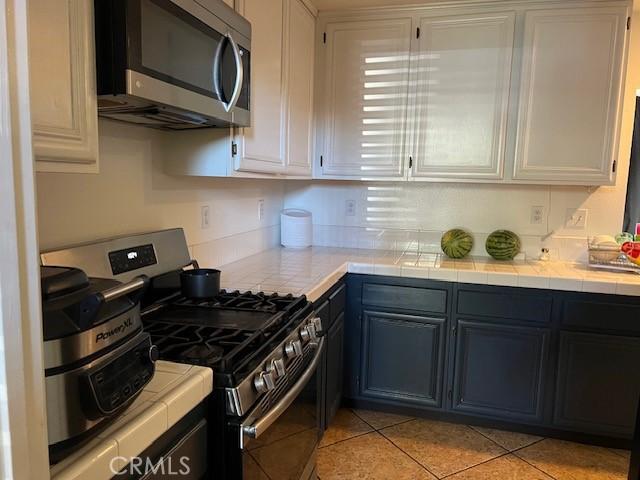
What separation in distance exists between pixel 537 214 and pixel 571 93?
709mm

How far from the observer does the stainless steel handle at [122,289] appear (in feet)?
2.45

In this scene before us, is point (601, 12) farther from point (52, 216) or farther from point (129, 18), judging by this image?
point (52, 216)

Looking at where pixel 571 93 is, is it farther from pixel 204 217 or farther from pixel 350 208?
pixel 204 217

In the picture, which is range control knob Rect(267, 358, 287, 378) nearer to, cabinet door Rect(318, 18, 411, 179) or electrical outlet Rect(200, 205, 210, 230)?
electrical outlet Rect(200, 205, 210, 230)

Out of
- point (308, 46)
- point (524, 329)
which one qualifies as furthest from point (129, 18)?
point (524, 329)

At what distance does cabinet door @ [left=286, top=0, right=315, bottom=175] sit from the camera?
2.36 metres

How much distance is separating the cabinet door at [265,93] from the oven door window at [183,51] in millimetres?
299

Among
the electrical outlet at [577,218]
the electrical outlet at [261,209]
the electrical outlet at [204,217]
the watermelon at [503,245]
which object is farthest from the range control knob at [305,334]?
the electrical outlet at [577,218]

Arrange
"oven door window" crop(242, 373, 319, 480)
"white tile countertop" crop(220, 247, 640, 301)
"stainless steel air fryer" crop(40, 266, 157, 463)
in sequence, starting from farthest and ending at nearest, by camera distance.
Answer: "white tile countertop" crop(220, 247, 640, 301) < "oven door window" crop(242, 373, 319, 480) < "stainless steel air fryer" crop(40, 266, 157, 463)

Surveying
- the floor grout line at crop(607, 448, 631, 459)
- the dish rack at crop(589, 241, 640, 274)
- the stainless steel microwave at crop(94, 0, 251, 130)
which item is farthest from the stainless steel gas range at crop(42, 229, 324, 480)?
the dish rack at crop(589, 241, 640, 274)

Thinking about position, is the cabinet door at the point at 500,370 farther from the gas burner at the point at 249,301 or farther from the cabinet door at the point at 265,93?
the cabinet door at the point at 265,93

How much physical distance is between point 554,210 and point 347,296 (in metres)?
1.35

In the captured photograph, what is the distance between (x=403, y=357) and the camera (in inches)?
98.3

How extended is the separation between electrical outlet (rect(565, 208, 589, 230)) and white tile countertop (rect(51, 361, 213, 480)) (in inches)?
96.7
